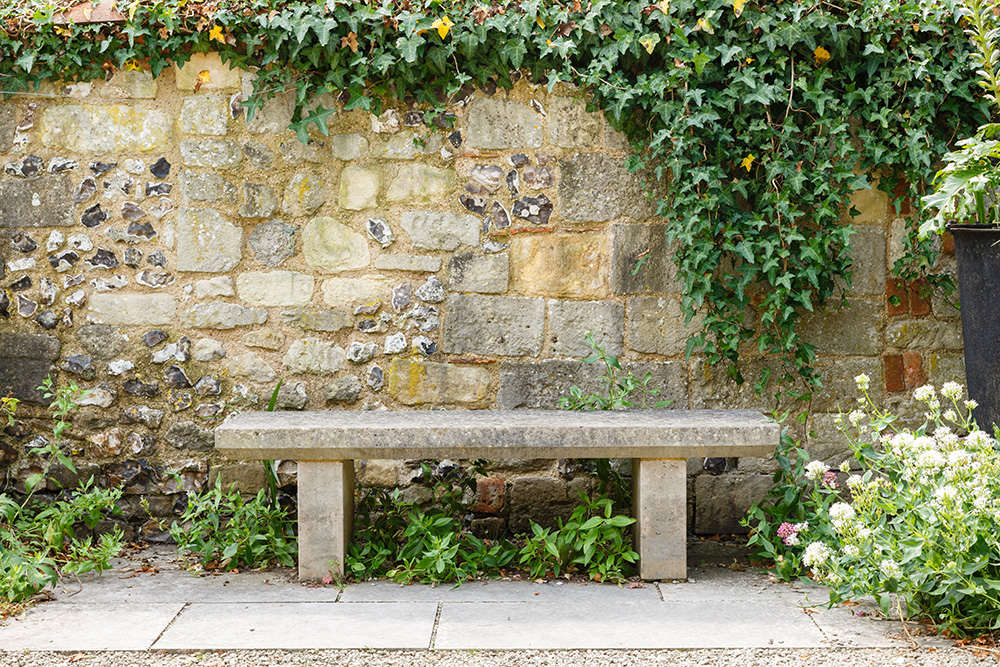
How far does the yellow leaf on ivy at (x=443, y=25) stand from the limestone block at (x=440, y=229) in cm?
69

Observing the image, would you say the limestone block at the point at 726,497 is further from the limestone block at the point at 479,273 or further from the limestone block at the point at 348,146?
the limestone block at the point at 348,146

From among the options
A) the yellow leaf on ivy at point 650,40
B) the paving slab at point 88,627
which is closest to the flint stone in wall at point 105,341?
the paving slab at point 88,627

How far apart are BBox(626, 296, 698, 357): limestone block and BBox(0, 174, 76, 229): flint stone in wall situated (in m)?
2.31

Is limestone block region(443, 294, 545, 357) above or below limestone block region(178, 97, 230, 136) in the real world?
below

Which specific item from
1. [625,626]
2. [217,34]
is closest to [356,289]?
[217,34]

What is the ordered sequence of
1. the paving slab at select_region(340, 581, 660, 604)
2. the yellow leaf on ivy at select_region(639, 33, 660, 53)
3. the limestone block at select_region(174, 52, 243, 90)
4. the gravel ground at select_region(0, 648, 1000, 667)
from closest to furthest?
the gravel ground at select_region(0, 648, 1000, 667) → the paving slab at select_region(340, 581, 660, 604) → the yellow leaf on ivy at select_region(639, 33, 660, 53) → the limestone block at select_region(174, 52, 243, 90)

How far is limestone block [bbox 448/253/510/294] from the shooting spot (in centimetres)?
366

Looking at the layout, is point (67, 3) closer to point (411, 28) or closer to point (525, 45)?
point (411, 28)

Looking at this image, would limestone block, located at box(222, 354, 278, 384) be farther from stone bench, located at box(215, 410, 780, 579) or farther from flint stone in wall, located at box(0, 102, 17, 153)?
flint stone in wall, located at box(0, 102, 17, 153)

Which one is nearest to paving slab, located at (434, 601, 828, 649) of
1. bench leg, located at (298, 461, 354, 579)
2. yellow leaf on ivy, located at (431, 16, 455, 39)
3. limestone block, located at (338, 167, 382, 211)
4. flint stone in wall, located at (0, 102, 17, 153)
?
bench leg, located at (298, 461, 354, 579)

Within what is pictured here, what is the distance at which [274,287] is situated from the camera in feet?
12.1

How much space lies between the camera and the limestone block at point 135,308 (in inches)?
145

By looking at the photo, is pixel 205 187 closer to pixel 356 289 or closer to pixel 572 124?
pixel 356 289

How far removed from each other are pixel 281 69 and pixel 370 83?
354 millimetres
